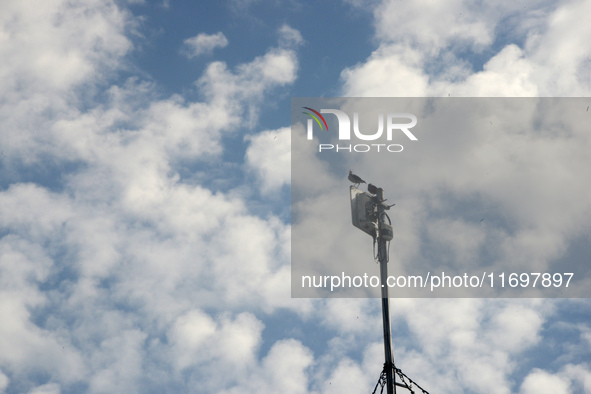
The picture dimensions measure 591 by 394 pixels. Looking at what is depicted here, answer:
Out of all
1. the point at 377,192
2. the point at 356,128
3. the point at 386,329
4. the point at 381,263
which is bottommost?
the point at 386,329

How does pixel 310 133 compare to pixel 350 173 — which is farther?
pixel 310 133

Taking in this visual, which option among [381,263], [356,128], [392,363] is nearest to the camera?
[392,363]

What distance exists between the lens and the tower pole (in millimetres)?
16984

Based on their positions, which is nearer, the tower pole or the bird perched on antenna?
the tower pole

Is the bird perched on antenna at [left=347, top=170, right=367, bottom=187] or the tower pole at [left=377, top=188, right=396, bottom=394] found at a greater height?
the bird perched on antenna at [left=347, top=170, right=367, bottom=187]

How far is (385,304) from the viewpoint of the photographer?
59.2 ft

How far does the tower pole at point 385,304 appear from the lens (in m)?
17.0

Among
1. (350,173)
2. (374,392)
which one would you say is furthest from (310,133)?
(374,392)

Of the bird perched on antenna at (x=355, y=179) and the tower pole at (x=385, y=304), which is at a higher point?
the bird perched on antenna at (x=355, y=179)

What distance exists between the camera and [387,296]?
18.1 metres

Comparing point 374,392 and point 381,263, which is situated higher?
point 381,263

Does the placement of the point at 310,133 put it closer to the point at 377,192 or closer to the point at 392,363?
the point at 377,192

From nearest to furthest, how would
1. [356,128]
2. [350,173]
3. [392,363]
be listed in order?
[392,363]
[350,173]
[356,128]

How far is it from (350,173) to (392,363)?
233 inches
